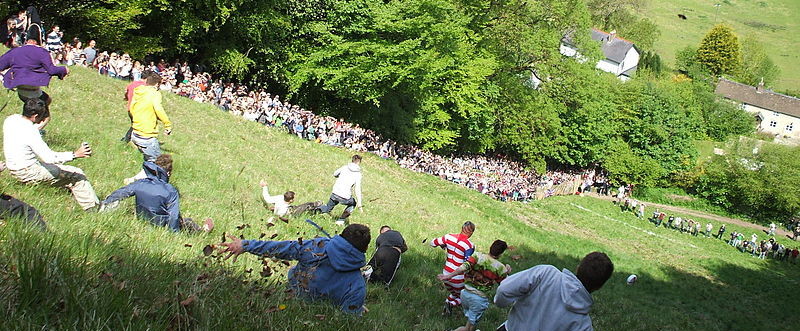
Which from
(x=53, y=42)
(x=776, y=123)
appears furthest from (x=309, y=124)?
(x=776, y=123)

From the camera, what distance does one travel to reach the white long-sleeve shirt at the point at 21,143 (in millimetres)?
6590

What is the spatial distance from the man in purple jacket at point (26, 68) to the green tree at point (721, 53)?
12594 centimetres

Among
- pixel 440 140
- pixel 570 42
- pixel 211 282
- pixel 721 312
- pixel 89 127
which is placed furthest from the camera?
pixel 570 42

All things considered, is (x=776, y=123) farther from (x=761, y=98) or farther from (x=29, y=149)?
(x=29, y=149)

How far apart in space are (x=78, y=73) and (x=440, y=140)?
27017 millimetres

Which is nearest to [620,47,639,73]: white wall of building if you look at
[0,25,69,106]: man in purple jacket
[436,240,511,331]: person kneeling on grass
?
[436,240,511,331]: person kneeling on grass

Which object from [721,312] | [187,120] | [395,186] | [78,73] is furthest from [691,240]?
[78,73]

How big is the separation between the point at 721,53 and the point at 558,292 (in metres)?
130

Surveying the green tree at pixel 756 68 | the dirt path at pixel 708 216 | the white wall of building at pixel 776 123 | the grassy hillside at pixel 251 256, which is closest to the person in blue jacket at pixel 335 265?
the grassy hillside at pixel 251 256

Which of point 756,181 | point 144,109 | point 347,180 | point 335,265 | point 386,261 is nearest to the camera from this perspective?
point 335,265

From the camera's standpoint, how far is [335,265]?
5.70m

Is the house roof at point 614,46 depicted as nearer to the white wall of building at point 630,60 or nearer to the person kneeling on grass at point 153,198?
the white wall of building at point 630,60

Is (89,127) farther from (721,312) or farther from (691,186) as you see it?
(691,186)

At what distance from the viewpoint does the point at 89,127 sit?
44.6 ft
